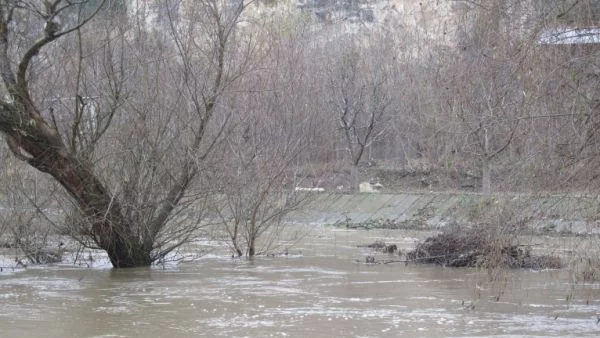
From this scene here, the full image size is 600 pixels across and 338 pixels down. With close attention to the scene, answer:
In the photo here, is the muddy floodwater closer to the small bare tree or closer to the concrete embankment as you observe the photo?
the concrete embankment

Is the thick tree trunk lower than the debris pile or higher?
higher

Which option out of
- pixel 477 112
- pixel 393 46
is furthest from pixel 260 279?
pixel 393 46

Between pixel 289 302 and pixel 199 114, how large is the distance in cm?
517

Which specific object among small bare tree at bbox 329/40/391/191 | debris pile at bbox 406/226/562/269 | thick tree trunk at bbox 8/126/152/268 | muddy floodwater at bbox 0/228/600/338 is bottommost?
muddy floodwater at bbox 0/228/600/338

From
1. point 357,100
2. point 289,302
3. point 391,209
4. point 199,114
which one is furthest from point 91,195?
point 357,100

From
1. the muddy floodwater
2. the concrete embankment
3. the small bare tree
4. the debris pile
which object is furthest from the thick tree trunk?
the small bare tree

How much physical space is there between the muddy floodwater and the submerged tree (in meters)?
1.13

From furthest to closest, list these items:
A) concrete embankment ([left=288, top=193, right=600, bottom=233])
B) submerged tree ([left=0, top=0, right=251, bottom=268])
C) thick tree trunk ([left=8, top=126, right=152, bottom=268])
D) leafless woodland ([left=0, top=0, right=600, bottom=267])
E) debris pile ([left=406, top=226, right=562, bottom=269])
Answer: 1. concrete embankment ([left=288, top=193, right=600, bottom=233])
2. debris pile ([left=406, top=226, right=562, bottom=269])
3. submerged tree ([left=0, top=0, right=251, bottom=268])
4. thick tree trunk ([left=8, top=126, right=152, bottom=268])
5. leafless woodland ([left=0, top=0, right=600, bottom=267])

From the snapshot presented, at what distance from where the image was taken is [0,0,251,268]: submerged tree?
16.5 meters

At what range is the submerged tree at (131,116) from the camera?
54.0 feet

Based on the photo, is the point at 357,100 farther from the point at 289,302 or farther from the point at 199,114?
the point at 289,302

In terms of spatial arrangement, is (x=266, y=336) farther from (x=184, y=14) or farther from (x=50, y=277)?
(x=184, y=14)

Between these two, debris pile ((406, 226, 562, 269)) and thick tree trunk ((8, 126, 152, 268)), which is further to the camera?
debris pile ((406, 226, 562, 269))

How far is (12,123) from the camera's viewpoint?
14828 millimetres
